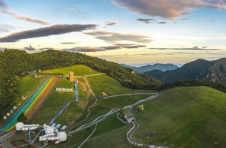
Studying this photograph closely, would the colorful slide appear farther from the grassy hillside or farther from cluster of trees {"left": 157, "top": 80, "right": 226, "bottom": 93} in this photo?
cluster of trees {"left": 157, "top": 80, "right": 226, "bottom": 93}

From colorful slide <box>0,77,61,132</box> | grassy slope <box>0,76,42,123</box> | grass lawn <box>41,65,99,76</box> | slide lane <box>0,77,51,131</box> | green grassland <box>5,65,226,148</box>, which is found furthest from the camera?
grass lawn <box>41,65,99,76</box>

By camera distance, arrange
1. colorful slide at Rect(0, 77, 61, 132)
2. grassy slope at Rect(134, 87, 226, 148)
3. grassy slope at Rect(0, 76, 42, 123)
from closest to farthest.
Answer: grassy slope at Rect(134, 87, 226, 148) < colorful slide at Rect(0, 77, 61, 132) < grassy slope at Rect(0, 76, 42, 123)

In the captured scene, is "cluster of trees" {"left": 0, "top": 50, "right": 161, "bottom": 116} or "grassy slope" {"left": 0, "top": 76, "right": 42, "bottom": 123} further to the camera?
"cluster of trees" {"left": 0, "top": 50, "right": 161, "bottom": 116}

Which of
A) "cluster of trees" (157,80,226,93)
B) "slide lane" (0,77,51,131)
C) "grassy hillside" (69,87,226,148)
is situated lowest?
"slide lane" (0,77,51,131)

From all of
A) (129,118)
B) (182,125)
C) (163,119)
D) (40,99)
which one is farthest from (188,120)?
(40,99)

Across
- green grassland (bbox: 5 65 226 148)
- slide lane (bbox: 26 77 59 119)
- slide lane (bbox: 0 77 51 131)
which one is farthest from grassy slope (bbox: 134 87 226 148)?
slide lane (bbox: 0 77 51 131)

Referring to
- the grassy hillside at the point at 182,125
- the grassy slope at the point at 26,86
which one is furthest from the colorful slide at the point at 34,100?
the grassy hillside at the point at 182,125

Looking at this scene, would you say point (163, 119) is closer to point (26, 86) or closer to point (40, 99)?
point (40, 99)

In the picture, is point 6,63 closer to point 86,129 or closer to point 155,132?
point 86,129
